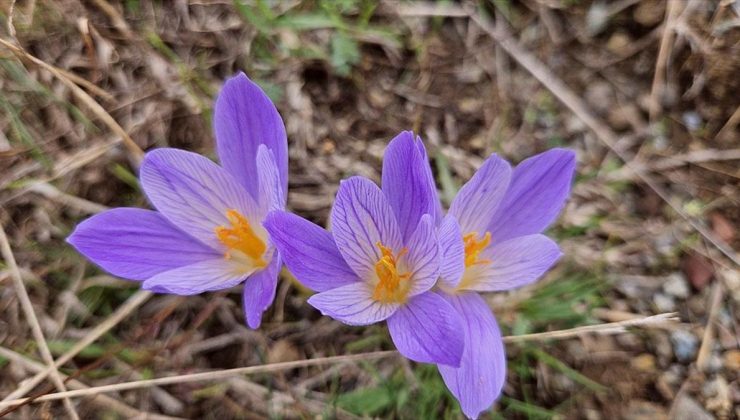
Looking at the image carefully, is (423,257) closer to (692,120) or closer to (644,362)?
(644,362)

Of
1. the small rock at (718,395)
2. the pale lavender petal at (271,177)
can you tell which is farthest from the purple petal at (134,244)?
the small rock at (718,395)

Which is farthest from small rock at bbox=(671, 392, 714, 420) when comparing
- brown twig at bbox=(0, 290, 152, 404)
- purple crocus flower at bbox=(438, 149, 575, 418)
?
brown twig at bbox=(0, 290, 152, 404)

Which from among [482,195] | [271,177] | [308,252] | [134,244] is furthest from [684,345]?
[134,244]

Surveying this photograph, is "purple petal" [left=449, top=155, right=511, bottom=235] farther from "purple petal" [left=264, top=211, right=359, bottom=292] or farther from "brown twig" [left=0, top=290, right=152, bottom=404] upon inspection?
"brown twig" [left=0, top=290, right=152, bottom=404]

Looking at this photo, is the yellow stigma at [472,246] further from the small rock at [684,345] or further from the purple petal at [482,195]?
the small rock at [684,345]

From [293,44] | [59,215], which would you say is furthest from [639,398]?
[59,215]

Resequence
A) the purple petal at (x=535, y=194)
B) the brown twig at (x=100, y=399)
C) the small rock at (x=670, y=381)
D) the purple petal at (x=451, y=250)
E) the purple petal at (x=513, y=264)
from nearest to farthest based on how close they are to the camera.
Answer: the purple petal at (x=451, y=250) < the purple petal at (x=513, y=264) < the purple petal at (x=535, y=194) < the brown twig at (x=100, y=399) < the small rock at (x=670, y=381)

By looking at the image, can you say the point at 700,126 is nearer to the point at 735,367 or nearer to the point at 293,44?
the point at 735,367
